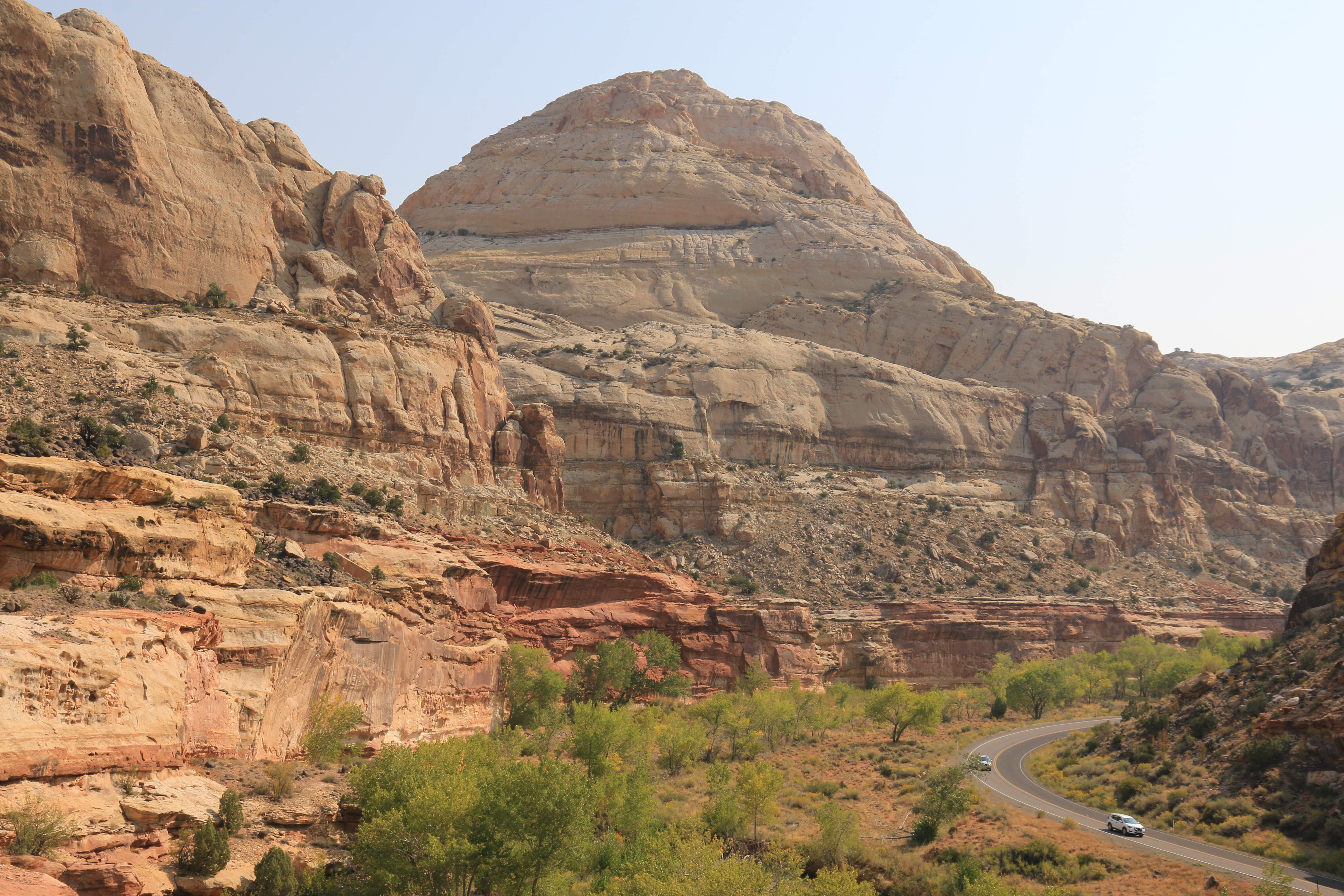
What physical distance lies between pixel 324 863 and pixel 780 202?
139 metres

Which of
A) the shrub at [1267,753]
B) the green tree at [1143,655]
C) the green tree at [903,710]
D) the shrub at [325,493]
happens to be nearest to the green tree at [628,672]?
the green tree at [903,710]

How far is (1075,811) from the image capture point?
42125mm

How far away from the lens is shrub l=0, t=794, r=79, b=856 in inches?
872

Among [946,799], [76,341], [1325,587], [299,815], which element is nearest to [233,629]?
[299,815]

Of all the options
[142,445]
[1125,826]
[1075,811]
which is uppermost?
[142,445]

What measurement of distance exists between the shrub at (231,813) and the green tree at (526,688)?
29.1 metres

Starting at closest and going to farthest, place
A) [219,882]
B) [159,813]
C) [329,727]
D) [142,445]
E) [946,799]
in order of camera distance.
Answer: [219,882]
[159,813]
[329,727]
[946,799]
[142,445]

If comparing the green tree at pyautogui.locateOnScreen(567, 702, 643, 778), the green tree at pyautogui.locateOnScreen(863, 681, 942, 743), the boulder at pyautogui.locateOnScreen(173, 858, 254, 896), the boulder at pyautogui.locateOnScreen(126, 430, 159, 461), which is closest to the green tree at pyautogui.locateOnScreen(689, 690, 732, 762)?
the green tree at pyautogui.locateOnScreen(863, 681, 942, 743)

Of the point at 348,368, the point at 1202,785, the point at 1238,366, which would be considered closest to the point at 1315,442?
the point at 1238,366

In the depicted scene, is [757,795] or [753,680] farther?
[753,680]

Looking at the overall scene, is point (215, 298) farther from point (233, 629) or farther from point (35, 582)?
point (35, 582)

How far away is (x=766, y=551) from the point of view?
290 feet

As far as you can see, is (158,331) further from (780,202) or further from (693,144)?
(693,144)

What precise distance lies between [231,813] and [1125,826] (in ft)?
98.7
